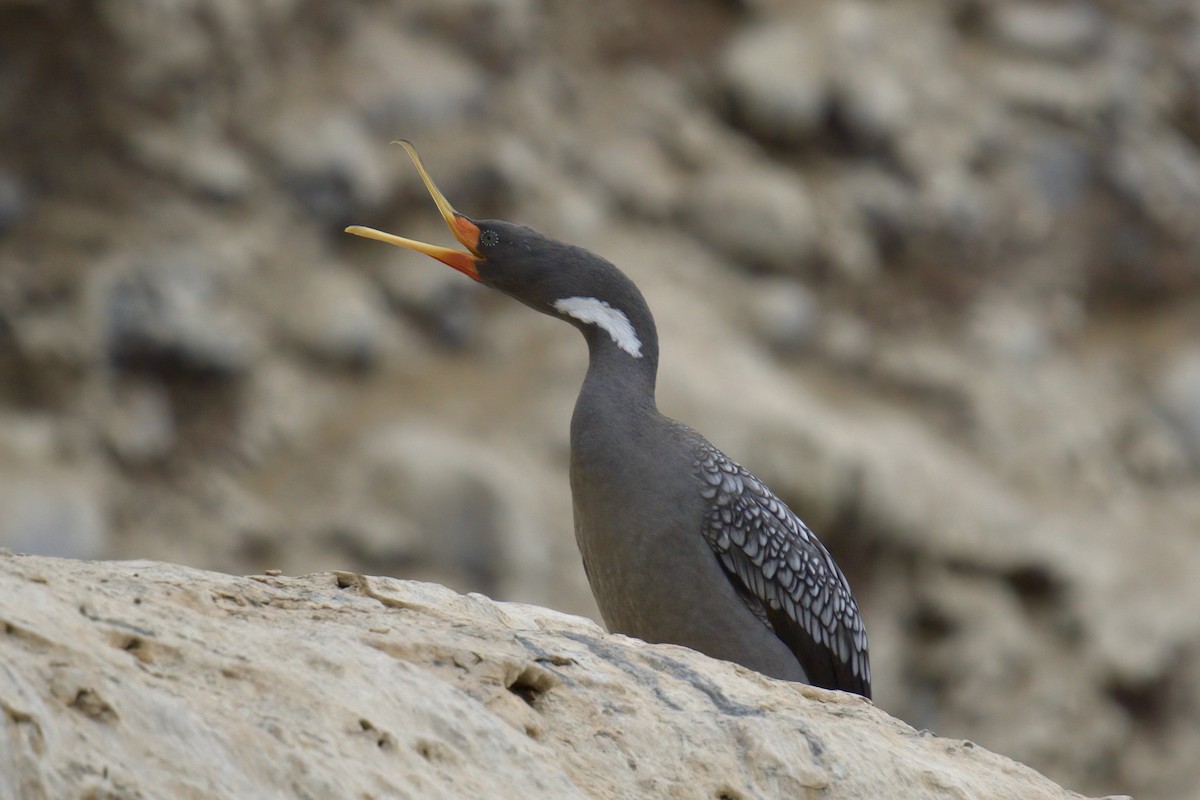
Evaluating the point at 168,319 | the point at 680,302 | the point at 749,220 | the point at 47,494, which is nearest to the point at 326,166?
the point at 168,319

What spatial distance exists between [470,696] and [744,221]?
13188 millimetres

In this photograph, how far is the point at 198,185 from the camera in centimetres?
1460

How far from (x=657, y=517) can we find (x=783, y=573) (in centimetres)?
63

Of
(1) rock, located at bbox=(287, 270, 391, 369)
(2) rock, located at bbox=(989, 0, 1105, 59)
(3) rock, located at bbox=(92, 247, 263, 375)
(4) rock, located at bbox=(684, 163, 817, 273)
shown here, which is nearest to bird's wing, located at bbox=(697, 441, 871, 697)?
(3) rock, located at bbox=(92, 247, 263, 375)

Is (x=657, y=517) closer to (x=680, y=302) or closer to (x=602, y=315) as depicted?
(x=602, y=315)

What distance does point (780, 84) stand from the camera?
677 inches

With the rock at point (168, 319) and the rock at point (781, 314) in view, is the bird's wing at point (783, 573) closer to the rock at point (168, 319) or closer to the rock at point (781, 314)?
the rock at point (168, 319)

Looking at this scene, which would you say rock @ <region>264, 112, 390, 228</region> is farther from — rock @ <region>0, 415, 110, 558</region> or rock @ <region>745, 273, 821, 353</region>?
rock @ <region>745, 273, 821, 353</region>

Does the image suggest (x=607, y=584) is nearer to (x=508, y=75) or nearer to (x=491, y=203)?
(x=491, y=203)

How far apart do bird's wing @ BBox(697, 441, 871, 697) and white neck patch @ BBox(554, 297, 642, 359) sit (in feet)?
1.83

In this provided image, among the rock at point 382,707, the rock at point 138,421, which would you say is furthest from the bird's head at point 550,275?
the rock at point 138,421

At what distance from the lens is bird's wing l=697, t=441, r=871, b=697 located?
20.9ft

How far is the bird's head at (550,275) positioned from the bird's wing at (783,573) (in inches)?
26.1

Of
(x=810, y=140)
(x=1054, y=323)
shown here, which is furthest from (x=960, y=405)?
(x=810, y=140)
